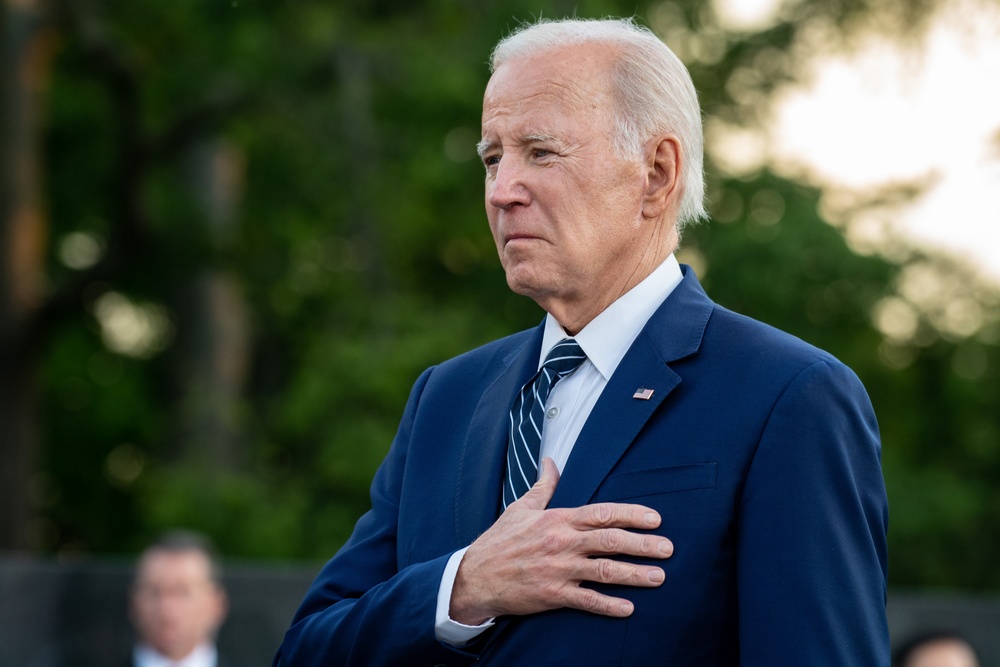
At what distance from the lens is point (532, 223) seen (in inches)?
85.6

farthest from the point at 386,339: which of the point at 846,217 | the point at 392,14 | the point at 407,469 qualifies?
the point at 407,469

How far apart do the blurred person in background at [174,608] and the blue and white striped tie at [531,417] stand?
423cm

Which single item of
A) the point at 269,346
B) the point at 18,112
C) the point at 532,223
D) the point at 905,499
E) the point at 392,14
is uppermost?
the point at 392,14

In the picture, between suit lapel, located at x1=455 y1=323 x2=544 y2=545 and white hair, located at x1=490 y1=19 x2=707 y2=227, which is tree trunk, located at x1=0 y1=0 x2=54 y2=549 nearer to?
suit lapel, located at x1=455 y1=323 x2=544 y2=545

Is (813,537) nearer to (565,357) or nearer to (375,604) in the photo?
(565,357)

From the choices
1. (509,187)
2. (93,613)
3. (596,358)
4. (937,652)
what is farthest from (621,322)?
(93,613)

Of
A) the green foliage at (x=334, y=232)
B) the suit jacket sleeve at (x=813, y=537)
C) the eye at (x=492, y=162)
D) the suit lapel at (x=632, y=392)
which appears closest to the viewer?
the suit jacket sleeve at (x=813, y=537)

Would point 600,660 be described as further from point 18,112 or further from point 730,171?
point 730,171

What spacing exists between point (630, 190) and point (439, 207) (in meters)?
15.1

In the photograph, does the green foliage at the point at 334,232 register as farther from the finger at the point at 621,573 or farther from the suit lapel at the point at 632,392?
the finger at the point at 621,573

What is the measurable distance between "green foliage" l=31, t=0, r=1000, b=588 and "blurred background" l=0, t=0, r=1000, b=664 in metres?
0.04

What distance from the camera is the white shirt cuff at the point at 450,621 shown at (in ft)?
6.68

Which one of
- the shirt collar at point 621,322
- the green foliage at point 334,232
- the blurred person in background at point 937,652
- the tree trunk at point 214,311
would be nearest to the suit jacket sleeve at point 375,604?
the shirt collar at point 621,322

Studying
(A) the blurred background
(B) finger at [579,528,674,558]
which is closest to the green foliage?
(A) the blurred background
